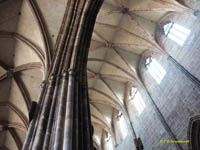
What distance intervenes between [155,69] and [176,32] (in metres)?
2.71

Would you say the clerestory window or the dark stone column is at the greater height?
the clerestory window

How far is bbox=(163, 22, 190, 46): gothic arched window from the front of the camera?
948cm

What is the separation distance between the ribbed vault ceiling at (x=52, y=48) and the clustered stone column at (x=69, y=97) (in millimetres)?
2248

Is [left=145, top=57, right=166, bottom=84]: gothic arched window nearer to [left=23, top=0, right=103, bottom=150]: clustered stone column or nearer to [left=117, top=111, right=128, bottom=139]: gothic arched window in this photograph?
[left=117, top=111, right=128, bottom=139]: gothic arched window

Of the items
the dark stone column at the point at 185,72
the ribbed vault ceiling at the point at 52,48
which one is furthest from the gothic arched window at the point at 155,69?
the dark stone column at the point at 185,72

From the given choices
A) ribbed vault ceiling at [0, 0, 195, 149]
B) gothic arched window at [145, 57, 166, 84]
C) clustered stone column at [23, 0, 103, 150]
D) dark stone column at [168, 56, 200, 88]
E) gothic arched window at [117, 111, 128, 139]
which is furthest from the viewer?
gothic arched window at [117, 111, 128, 139]

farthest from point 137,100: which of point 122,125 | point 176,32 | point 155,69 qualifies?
point 176,32

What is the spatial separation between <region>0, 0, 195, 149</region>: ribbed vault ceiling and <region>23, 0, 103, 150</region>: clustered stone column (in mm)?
2248

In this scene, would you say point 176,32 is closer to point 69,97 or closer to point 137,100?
point 137,100

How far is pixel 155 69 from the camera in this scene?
11.8 metres

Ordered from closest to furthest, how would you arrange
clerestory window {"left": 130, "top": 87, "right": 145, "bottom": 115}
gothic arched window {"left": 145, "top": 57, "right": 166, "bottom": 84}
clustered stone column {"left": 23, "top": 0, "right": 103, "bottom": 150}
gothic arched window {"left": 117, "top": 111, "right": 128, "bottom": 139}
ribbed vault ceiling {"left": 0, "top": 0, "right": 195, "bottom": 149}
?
clustered stone column {"left": 23, "top": 0, "right": 103, "bottom": 150}, ribbed vault ceiling {"left": 0, "top": 0, "right": 195, "bottom": 149}, gothic arched window {"left": 145, "top": 57, "right": 166, "bottom": 84}, clerestory window {"left": 130, "top": 87, "right": 145, "bottom": 115}, gothic arched window {"left": 117, "top": 111, "right": 128, "bottom": 139}

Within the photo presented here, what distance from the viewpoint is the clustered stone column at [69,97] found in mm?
4062

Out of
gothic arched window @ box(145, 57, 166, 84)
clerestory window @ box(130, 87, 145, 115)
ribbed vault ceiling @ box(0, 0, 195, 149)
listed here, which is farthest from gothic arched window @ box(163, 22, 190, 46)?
clerestory window @ box(130, 87, 145, 115)

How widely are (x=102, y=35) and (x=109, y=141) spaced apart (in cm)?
1021
